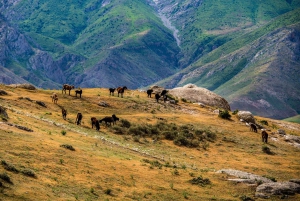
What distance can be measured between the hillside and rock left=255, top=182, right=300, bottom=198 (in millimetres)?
565

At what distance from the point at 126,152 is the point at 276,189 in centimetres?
1482

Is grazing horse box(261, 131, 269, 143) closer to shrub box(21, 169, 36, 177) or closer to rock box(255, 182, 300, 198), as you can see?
rock box(255, 182, 300, 198)

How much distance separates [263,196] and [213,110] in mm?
48650

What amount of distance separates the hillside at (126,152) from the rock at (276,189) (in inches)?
22.2

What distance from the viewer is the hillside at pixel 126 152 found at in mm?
33156

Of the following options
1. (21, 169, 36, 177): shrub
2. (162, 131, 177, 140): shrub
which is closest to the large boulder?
(162, 131, 177, 140): shrub

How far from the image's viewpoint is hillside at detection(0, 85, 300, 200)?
33.2 meters

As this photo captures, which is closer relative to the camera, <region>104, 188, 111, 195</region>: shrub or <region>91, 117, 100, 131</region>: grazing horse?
<region>104, 188, 111, 195</region>: shrub

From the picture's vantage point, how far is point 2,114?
1825 inches

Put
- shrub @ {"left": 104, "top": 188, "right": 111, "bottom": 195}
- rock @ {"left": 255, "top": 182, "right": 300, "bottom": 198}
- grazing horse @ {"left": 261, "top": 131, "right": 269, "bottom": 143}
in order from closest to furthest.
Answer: shrub @ {"left": 104, "top": 188, "right": 111, "bottom": 195} → rock @ {"left": 255, "top": 182, "right": 300, "bottom": 198} → grazing horse @ {"left": 261, "top": 131, "right": 269, "bottom": 143}

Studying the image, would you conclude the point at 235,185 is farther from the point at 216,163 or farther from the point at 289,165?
the point at 289,165

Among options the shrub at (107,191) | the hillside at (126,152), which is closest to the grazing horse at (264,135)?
the hillside at (126,152)

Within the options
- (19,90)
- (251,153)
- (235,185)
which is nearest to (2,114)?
(235,185)

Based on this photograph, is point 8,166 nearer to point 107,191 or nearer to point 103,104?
point 107,191
